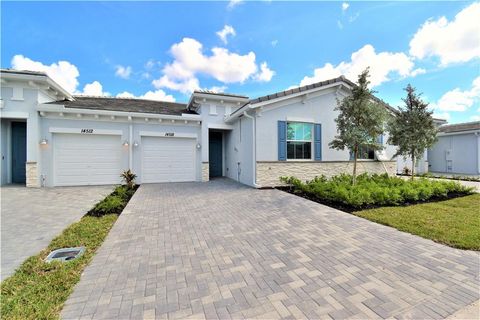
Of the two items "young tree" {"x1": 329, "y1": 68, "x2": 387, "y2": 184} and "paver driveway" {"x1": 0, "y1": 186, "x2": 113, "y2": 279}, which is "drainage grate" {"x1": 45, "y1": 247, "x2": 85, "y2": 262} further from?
"young tree" {"x1": 329, "y1": 68, "x2": 387, "y2": 184}

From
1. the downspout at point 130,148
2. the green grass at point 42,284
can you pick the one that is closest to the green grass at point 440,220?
the green grass at point 42,284

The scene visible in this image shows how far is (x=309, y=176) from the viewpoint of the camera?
1002 centimetres

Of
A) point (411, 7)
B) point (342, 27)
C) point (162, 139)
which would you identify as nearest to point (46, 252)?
point (162, 139)

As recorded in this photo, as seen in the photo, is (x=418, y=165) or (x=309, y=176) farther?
(x=418, y=165)

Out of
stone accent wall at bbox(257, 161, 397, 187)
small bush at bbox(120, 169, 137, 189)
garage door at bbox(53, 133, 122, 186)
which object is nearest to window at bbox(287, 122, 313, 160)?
stone accent wall at bbox(257, 161, 397, 187)

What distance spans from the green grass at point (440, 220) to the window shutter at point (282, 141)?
14.5 feet

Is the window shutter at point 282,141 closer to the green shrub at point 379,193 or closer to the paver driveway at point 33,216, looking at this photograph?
the green shrub at point 379,193

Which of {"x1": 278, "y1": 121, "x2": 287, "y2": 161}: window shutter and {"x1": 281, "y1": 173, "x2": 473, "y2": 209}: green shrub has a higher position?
{"x1": 278, "y1": 121, "x2": 287, "y2": 161}: window shutter

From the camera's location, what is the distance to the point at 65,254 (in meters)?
3.47

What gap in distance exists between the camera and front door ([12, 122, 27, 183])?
10.5 meters

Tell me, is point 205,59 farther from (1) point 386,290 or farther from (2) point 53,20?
(1) point 386,290

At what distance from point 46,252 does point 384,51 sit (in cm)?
1383

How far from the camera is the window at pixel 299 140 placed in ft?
32.4

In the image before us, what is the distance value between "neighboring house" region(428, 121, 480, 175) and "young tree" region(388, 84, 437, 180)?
7563 mm
